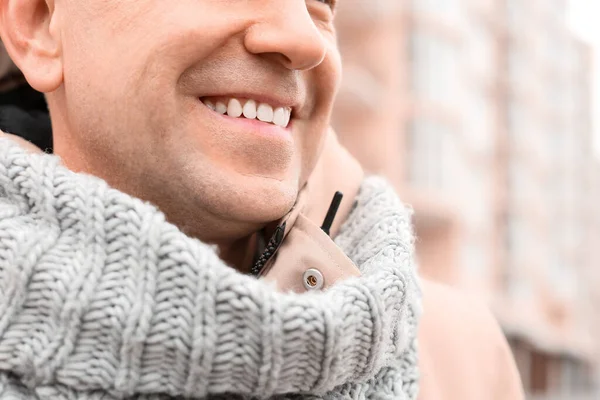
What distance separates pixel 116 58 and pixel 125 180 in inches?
8.5

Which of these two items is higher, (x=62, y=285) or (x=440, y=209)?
(x=62, y=285)

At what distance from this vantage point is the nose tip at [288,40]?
51.1 inches

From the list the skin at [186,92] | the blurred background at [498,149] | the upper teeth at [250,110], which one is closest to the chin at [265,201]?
the skin at [186,92]

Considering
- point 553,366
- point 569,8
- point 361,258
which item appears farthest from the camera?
point 569,8

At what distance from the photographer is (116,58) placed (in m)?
1.30

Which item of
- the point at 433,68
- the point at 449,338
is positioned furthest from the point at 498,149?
the point at 449,338

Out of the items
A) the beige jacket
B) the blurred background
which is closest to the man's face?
the beige jacket

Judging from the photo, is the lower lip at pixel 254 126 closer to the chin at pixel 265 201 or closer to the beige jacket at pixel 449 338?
the chin at pixel 265 201

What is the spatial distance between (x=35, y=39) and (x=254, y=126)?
0.46m

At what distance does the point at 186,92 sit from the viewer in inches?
51.2

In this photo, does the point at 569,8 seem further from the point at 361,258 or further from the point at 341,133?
the point at 361,258

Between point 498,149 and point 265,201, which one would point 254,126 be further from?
point 498,149

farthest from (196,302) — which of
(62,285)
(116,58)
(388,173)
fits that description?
(388,173)

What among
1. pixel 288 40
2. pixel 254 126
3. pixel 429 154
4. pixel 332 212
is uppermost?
pixel 288 40
